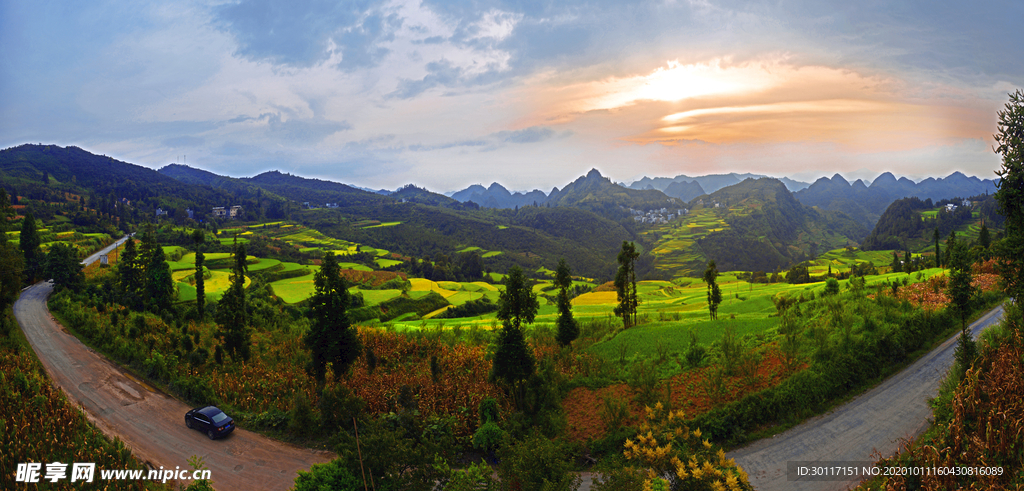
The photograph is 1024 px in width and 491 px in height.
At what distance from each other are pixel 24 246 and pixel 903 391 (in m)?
63.5

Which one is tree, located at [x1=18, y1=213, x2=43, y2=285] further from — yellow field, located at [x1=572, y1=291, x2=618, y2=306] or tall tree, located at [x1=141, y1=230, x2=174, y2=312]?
yellow field, located at [x1=572, y1=291, x2=618, y2=306]

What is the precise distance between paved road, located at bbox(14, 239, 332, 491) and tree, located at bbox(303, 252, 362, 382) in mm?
3457

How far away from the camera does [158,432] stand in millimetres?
14812

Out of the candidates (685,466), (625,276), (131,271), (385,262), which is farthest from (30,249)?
(685,466)

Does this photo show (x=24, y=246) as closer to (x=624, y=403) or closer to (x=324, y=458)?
(x=324, y=458)

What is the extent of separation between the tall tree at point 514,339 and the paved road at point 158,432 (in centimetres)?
634

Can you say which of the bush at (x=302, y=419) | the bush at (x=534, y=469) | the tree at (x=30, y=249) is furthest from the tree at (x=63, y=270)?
the bush at (x=534, y=469)

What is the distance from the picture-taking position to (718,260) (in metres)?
146

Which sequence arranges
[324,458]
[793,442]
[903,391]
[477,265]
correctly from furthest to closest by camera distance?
[477,265] → [903,391] → [324,458] → [793,442]

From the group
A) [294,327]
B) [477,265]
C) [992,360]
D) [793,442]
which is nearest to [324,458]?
[793,442]

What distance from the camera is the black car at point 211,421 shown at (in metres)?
14.3

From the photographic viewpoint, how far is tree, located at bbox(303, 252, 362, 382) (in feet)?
54.2

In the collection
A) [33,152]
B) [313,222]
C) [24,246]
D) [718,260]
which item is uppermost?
[33,152]

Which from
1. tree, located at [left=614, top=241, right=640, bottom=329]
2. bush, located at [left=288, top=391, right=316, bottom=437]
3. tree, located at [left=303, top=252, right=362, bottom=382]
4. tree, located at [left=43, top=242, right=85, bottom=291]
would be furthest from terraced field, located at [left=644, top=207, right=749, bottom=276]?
tree, located at [left=43, top=242, right=85, bottom=291]
